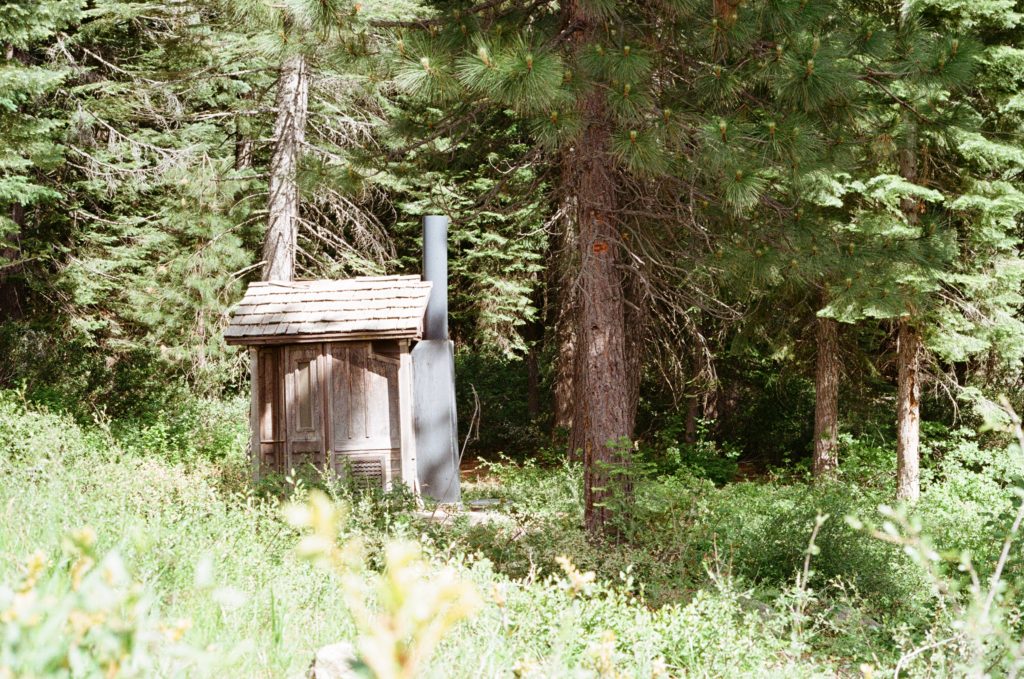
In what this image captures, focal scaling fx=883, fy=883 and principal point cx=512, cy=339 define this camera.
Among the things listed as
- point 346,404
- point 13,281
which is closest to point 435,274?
point 346,404

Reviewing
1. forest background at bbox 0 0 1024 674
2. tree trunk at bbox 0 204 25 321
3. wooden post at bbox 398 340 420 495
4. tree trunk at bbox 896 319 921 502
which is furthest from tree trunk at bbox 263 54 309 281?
tree trunk at bbox 896 319 921 502

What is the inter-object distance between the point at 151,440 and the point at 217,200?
6.08 metres

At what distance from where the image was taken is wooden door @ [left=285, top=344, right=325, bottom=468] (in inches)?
453

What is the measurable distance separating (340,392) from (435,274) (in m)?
2.15

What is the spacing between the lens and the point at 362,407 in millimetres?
11523

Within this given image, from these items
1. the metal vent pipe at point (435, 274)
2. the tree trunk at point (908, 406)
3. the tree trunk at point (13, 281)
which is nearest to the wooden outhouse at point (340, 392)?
the metal vent pipe at point (435, 274)

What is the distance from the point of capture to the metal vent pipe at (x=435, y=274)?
40.2ft

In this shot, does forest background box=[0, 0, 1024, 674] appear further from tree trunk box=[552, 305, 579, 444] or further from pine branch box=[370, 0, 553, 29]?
tree trunk box=[552, 305, 579, 444]

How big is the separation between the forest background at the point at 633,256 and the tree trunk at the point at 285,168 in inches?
2.1

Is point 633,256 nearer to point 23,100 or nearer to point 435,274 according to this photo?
point 435,274

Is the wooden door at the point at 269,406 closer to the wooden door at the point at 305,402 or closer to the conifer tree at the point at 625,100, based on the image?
the wooden door at the point at 305,402

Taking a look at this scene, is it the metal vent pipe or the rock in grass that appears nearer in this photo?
the rock in grass

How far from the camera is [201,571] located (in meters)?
1.34

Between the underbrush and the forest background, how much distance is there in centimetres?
7
